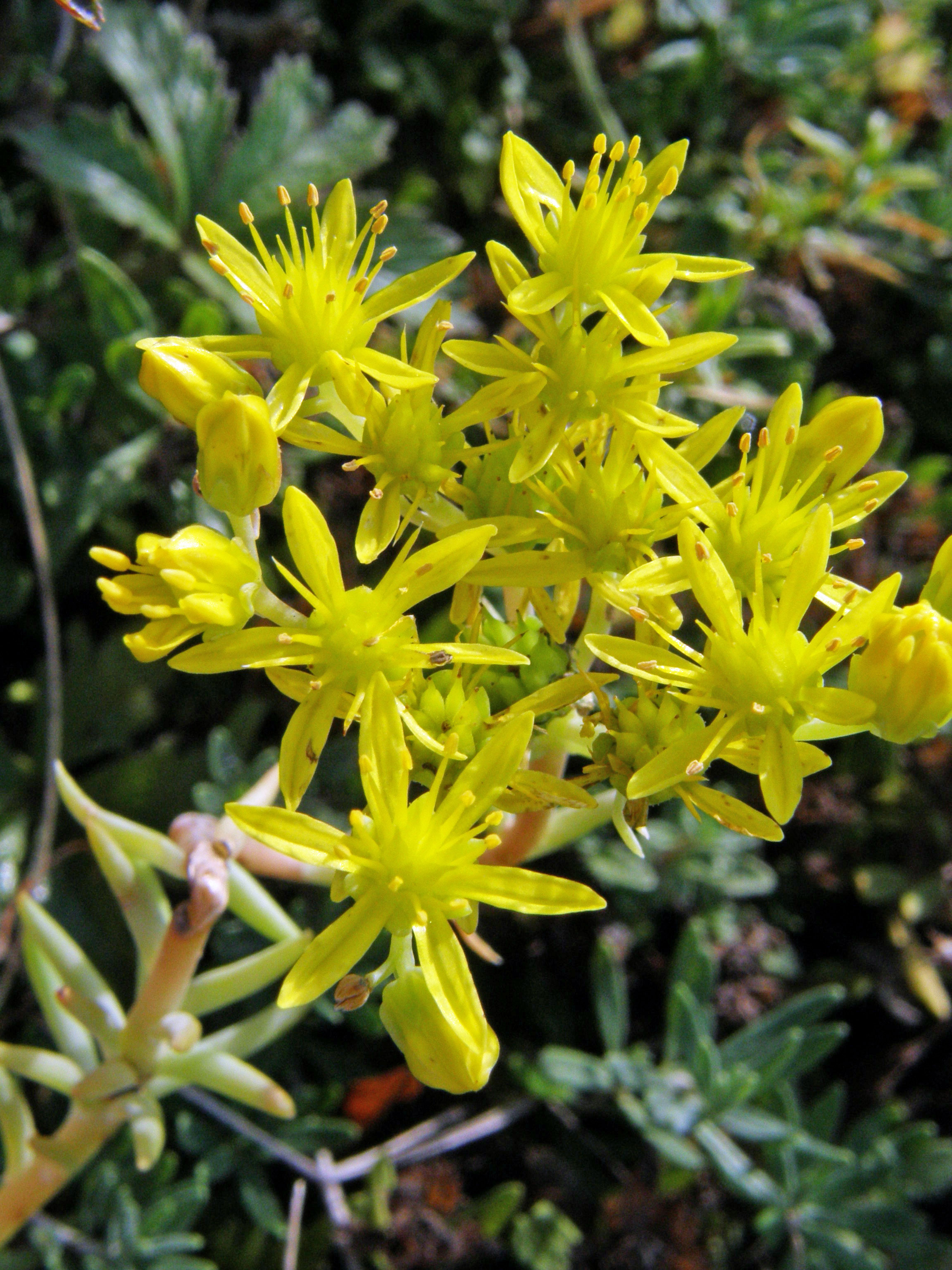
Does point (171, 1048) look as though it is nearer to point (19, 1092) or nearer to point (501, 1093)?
point (19, 1092)

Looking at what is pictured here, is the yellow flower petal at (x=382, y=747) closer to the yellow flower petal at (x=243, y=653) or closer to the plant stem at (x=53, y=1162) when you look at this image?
the yellow flower petal at (x=243, y=653)

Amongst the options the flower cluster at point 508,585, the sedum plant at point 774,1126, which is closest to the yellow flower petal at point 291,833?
the flower cluster at point 508,585

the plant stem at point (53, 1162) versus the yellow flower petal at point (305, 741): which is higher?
the yellow flower petal at point (305, 741)

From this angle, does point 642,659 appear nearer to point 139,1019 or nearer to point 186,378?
point 186,378

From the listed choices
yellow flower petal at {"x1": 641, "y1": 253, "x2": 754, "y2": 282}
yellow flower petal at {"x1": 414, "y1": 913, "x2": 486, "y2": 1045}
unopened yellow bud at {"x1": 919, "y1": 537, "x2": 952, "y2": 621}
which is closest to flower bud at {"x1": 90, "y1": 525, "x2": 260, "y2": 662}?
yellow flower petal at {"x1": 414, "y1": 913, "x2": 486, "y2": 1045}

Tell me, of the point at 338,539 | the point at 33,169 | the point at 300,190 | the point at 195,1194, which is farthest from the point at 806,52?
the point at 195,1194

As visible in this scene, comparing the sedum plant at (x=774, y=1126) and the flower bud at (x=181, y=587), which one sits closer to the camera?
the flower bud at (x=181, y=587)

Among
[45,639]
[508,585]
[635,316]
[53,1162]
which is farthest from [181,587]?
[45,639]
